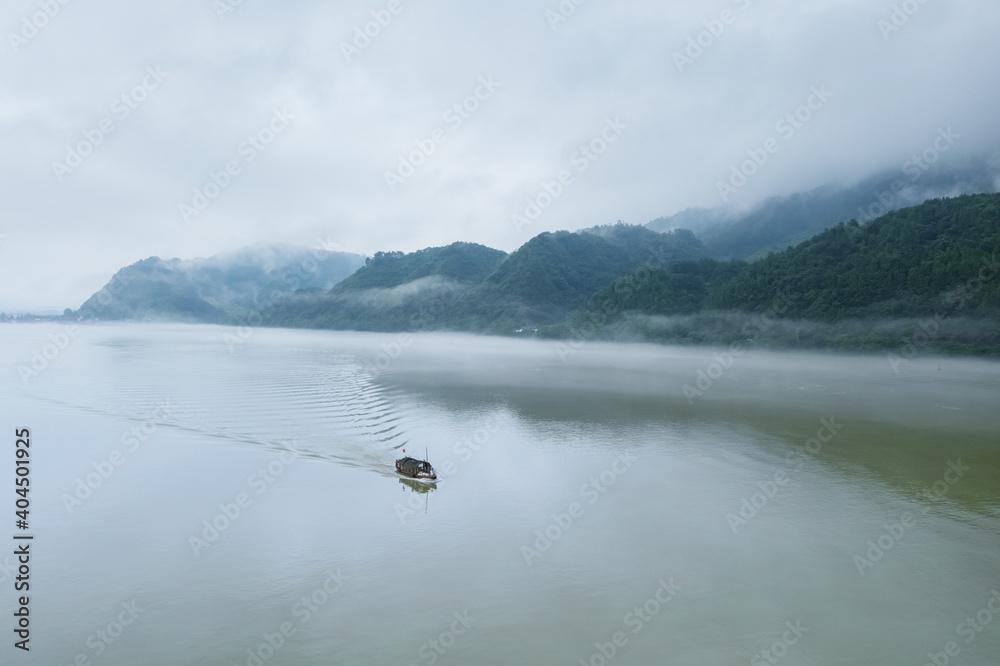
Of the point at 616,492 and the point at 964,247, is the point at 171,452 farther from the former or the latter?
the point at 964,247

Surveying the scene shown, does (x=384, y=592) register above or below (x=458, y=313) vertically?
below

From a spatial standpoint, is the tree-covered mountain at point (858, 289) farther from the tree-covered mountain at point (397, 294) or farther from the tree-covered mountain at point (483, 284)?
the tree-covered mountain at point (397, 294)

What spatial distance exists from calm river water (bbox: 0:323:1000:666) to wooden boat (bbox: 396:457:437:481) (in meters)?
0.38

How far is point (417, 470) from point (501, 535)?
4824mm

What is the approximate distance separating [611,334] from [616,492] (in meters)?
89.0

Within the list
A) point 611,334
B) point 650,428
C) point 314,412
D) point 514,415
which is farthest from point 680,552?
point 611,334

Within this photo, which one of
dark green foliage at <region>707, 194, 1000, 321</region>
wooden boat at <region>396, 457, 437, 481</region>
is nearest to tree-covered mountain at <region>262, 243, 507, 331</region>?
dark green foliage at <region>707, 194, 1000, 321</region>

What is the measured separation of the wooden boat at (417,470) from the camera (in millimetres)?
18234

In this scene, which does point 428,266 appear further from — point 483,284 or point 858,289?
point 858,289

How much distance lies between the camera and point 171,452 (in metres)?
22.0

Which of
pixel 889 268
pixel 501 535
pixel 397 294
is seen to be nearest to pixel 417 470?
pixel 501 535

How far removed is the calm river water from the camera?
9.98m

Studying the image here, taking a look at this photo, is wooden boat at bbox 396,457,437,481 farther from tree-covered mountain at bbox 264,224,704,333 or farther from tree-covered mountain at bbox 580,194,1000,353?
tree-covered mountain at bbox 264,224,704,333

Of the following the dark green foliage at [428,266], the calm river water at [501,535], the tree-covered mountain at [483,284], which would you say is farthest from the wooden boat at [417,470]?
the dark green foliage at [428,266]
